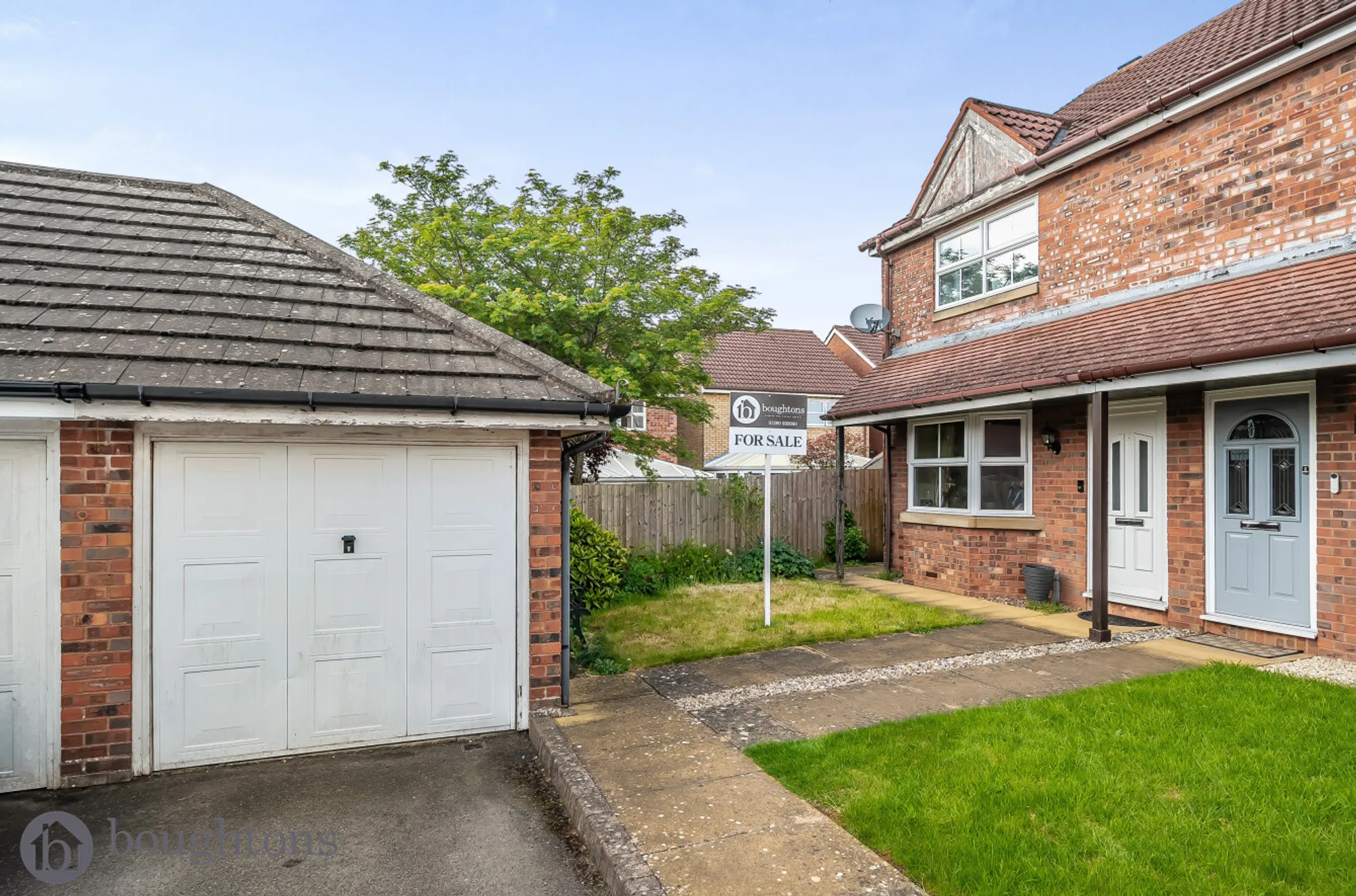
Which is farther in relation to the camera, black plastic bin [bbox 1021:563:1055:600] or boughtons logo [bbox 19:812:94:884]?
black plastic bin [bbox 1021:563:1055:600]

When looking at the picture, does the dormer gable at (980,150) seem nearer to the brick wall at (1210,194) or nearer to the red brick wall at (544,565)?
the brick wall at (1210,194)

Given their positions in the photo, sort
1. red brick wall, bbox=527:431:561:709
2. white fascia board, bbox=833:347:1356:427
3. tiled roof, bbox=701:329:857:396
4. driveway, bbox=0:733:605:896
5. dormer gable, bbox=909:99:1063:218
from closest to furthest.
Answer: driveway, bbox=0:733:605:896 < red brick wall, bbox=527:431:561:709 < white fascia board, bbox=833:347:1356:427 < dormer gable, bbox=909:99:1063:218 < tiled roof, bbox=701:329:857:396

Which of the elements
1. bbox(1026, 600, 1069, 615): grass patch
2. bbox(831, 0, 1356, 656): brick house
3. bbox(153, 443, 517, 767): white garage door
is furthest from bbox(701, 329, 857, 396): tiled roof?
bbox(153, 443, 517, 767): white garage door

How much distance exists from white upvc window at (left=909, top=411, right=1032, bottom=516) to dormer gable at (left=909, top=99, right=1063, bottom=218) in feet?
11.5

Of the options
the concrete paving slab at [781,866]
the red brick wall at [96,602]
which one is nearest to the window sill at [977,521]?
the concrete paving slab at [781,866]

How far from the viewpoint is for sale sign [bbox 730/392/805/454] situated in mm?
8203

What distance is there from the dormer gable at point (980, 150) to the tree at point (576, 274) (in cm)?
353

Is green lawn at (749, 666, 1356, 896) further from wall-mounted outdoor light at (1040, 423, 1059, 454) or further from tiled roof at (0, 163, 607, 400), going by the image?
wall-mounted outdoor light at (1040, 423, 1059, 454)

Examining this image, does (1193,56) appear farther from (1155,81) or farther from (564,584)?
(564,584)

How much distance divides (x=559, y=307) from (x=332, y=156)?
244 inches

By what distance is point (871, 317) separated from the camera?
1251cm

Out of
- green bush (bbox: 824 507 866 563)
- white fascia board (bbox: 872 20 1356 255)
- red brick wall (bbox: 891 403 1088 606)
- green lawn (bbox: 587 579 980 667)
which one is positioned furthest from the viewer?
green bush (bbox: 824 507 866 563)

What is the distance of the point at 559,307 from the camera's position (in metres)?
9.62

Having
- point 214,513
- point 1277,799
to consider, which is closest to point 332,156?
point 214,513
